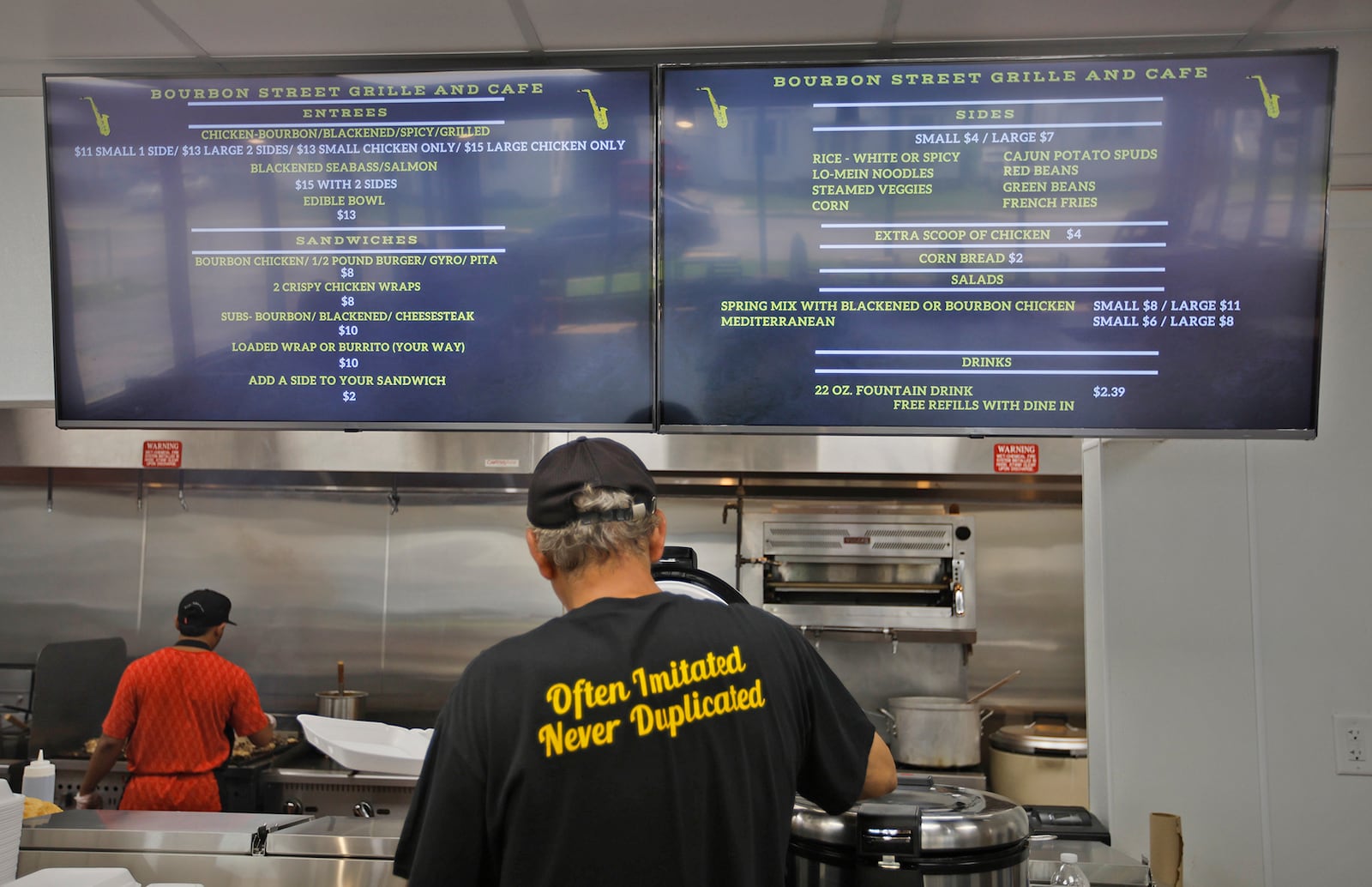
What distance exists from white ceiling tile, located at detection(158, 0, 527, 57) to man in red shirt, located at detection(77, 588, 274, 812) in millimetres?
2365

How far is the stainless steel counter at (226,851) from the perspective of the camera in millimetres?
2217

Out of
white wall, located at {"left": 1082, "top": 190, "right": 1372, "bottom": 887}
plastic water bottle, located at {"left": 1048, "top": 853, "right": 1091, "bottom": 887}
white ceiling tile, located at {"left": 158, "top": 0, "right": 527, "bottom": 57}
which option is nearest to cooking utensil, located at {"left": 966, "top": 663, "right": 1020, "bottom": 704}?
white wall, located at {"left": 1082, "top": 190, "right": 1372, "bottom": 887}

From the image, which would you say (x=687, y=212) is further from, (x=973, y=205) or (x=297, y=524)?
(x=297, y=524)

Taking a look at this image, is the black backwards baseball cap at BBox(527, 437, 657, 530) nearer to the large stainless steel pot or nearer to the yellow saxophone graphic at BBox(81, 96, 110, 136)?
the yellow saxophone graphic at BBox(81, 96, 110, 136)

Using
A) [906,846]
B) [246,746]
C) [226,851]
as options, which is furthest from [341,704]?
[906,846]

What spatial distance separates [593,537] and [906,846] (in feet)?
2.56

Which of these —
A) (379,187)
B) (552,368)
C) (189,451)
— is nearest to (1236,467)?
(552,368)

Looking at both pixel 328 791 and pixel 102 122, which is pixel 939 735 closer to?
pixel 328 791

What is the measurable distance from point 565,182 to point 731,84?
371 mm

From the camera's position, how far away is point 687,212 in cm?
199

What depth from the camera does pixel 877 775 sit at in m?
1.63

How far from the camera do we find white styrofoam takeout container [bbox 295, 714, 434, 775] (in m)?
2.69

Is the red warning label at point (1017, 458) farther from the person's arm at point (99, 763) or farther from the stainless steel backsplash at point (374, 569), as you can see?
the person's arm at point (99, 763)

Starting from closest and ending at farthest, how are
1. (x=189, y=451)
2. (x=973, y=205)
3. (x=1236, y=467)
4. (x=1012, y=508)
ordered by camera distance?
(x=973, y=205), (x=1236, y=467), (x=189, y=451), (x=1012, y=508)
